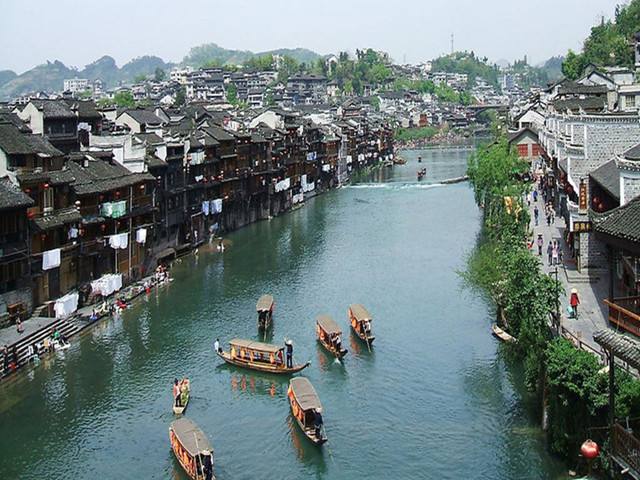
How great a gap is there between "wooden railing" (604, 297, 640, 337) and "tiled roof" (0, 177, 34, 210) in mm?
25162

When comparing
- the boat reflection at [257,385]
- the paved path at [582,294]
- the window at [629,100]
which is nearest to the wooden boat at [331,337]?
the boat reflection at [257,385]

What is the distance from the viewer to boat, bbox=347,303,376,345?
120 ft

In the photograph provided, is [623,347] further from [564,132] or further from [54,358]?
[564,132]

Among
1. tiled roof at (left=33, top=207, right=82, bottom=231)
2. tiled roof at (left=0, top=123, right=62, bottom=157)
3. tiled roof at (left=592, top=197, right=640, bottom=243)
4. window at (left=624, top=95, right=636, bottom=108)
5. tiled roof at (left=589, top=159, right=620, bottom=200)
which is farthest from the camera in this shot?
window at (left=624, top=95, right=636, bottom=108)

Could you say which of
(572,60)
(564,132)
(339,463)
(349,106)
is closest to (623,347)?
(339,463)

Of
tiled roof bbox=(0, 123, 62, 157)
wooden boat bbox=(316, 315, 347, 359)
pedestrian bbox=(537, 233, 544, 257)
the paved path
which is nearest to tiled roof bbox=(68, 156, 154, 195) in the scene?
tiled roof bbox=(0, 123, 62, 157)

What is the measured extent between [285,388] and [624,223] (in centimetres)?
1468

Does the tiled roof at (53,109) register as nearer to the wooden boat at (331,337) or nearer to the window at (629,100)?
the wooden boat at (331,337)

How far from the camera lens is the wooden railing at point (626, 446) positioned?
698 inches

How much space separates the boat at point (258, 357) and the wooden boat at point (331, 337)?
1876mm

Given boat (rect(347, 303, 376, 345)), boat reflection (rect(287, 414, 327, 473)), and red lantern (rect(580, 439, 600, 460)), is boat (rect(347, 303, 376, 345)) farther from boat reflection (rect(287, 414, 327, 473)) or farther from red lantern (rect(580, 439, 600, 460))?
red lantern (rect(580, 439, 600, 460))

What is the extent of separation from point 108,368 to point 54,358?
2.53 meters

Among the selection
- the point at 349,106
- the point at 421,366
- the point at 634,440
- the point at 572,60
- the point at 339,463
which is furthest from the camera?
the point at 349,106

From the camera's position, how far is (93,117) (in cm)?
6003
